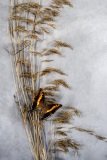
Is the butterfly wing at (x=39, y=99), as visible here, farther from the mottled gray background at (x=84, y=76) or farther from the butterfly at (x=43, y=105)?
the mottled gray background at (x=84, y=76)

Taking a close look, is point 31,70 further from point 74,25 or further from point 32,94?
point 74,25

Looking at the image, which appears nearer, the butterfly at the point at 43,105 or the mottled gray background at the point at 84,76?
the butterfly at the point at 43,105

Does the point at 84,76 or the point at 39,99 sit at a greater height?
the point at 84,76

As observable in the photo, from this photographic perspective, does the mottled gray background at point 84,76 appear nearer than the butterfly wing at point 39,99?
No

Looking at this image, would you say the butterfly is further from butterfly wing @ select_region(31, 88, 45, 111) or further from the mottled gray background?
the mottled gray background

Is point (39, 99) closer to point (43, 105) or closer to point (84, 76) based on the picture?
point (43, 105)

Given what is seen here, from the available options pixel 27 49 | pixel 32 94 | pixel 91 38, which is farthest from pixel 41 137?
pixel 91 38

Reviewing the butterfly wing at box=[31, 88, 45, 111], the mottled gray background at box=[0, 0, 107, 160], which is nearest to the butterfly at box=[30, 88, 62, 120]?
the butterfly wing at box=[31, 88, 45, 111]

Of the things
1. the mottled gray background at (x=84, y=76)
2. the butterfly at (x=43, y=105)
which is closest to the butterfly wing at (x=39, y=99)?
the butterfly at (x=43, y=105)

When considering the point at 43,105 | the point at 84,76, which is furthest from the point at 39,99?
the point at 84,76
